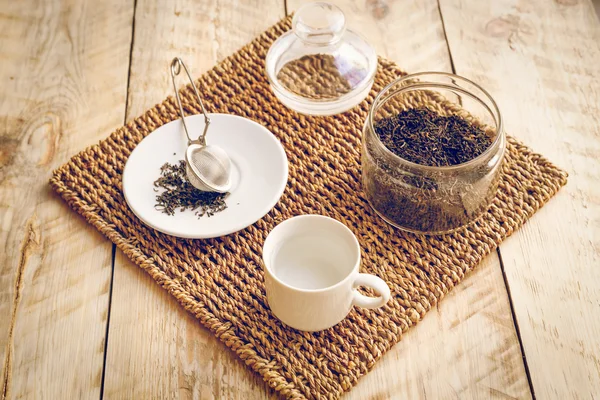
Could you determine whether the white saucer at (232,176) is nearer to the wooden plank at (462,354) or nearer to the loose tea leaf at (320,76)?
the loose tea leaf at (320,76)

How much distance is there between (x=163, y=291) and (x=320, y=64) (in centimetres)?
52

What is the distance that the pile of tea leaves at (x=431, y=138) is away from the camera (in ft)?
3.00

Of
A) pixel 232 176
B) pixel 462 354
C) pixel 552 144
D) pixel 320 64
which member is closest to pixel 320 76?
pixel 320 64

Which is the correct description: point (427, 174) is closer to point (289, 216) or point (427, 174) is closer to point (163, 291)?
point (289, 216)

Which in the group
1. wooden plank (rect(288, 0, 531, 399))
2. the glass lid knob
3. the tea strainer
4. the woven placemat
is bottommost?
wooden plank (rect(288, 0, 531, 399))

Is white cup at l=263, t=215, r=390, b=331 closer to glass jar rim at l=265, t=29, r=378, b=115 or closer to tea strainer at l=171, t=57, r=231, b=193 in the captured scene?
tea strainer at l=171, t=57, r=231, b=193

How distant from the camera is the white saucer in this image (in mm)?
958

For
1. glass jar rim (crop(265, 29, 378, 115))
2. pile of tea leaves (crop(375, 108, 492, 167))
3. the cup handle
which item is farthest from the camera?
A: glass jar rim (crop(265, 29, 378, 115))

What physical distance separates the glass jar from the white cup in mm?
127

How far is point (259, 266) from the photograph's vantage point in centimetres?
95

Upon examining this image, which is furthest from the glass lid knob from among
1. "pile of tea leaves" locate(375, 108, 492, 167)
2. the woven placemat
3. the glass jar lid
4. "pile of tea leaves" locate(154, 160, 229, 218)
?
"pile of tea leaves" locate(154, 160, 229, 218)

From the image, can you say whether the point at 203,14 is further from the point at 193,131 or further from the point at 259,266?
the point at 259,266

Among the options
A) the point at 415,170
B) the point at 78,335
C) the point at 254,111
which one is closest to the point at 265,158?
the point at 254,111

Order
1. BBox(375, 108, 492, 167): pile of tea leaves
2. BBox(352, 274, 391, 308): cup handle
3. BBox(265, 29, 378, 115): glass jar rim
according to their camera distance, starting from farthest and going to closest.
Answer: BBox(265, 29, 378, 115): glass jar rim, BBox(375, 108, 492, 167): pile of tea leaves, BBox(352, 274, 391, 308): cup handle
